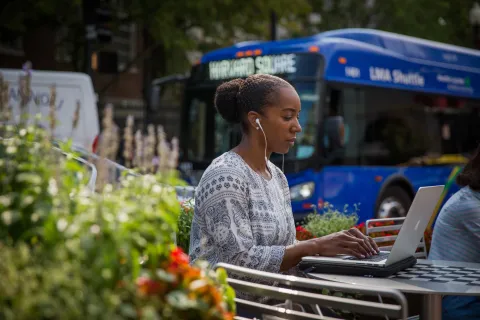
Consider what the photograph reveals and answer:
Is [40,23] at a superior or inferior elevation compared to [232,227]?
superior

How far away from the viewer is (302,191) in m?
11.6

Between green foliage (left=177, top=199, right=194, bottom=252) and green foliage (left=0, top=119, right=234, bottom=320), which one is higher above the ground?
green foliage (left=0, top=119, right=234, bottom=320)

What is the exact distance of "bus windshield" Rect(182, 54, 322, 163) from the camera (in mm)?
11625

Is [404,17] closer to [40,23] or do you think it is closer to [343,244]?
[40,23]

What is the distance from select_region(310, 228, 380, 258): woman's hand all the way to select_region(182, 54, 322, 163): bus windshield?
303 inches

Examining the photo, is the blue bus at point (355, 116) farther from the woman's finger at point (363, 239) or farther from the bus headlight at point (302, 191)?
the woman's finger at point (363, 239)

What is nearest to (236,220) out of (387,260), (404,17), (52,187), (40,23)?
(387,260)

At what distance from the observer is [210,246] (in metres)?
3.70

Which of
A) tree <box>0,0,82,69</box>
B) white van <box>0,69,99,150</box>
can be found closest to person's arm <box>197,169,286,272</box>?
white van <box>0,69,99,150</box>

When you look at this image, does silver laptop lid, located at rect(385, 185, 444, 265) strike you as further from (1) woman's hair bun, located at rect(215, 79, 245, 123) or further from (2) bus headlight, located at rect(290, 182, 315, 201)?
(2) bus headlight, located at rect(290, 182, 315, 201)

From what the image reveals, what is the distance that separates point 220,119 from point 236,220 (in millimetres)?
9114

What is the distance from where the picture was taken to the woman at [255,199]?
3635mm

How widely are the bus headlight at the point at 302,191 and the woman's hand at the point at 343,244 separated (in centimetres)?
771

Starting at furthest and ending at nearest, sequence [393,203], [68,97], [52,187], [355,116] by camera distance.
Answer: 1. [393,203]
2. [355,116]
3. [68,97]
4. [52,187]
